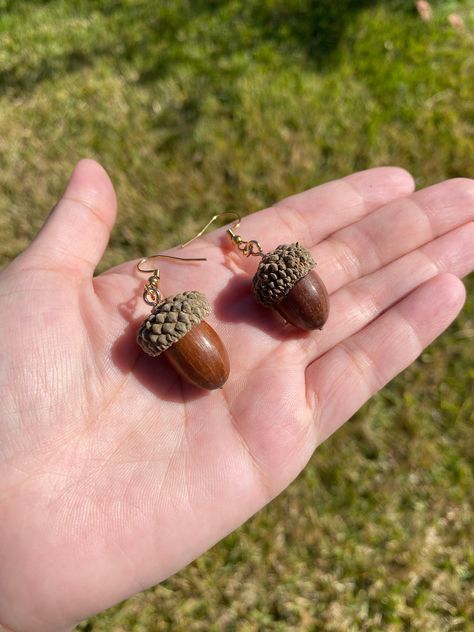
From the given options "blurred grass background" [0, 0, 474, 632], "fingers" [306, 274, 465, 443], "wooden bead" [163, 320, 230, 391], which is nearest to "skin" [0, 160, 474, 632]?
"fingers" [306, 274, 465, 443]

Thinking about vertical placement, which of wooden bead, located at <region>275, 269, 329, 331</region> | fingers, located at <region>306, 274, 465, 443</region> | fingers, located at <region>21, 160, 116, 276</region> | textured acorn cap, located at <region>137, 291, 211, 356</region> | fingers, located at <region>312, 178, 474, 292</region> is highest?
fingers, located at <region>21, 160, 116, 276</region>

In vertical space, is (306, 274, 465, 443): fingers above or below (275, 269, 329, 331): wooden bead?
below

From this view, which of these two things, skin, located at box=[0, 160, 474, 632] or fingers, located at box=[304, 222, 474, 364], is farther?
fingers, located at box=[304, 222, 474, 364]

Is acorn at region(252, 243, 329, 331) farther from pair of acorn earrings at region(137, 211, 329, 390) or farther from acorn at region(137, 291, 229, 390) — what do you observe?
acorn at region(137, 291, 229, 390)

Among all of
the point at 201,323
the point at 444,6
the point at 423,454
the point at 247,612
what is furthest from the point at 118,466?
the point at 444,6

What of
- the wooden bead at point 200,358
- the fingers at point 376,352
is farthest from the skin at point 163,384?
the wooden bead at point 200,358
